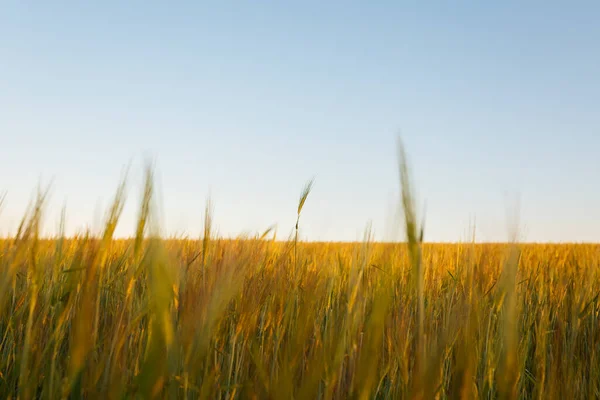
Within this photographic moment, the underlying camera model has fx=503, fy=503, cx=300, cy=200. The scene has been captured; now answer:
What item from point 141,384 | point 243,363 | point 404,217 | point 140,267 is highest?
point 404,217

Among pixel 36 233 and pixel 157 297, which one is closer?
pixel 157 297

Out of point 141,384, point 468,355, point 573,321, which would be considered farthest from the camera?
point 573,321

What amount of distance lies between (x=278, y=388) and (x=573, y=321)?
4.35 feet

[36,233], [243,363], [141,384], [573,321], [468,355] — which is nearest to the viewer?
[141,384]

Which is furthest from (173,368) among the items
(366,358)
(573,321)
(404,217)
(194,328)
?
(573,321)

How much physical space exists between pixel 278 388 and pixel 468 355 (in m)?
0.26

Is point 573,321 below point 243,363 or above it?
above

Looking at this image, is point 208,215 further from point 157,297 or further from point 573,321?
point 573,321

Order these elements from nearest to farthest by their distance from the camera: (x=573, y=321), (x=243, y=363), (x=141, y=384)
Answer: (x=141, y=384), (x=243, y=363), (x=573, y=321)

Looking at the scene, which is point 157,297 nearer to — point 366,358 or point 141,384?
point 141,384

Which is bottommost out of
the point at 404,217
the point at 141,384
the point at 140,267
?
the point at 141,384

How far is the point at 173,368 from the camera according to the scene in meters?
0.62

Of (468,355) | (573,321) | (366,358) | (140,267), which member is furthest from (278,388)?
(573,321)

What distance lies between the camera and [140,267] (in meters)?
0.95
